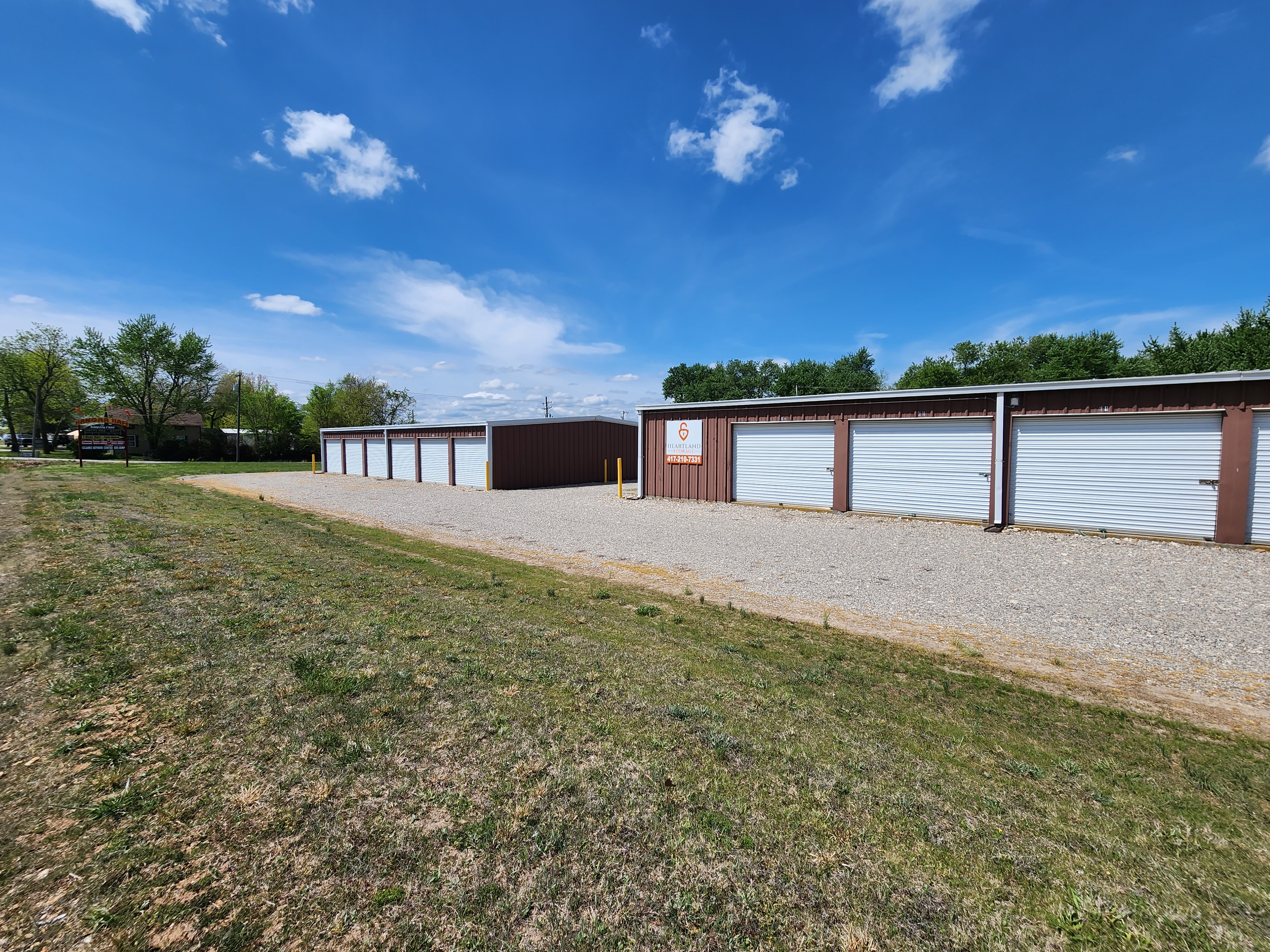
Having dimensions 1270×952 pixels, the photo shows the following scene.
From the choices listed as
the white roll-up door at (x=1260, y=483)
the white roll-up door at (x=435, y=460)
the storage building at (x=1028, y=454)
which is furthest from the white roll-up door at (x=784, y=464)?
the white roll-up door at (x=435, y=460)

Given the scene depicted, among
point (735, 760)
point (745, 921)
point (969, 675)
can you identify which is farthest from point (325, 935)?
point (969, 675)

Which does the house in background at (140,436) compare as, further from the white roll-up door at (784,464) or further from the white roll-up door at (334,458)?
the white roll-up door at (784,464)

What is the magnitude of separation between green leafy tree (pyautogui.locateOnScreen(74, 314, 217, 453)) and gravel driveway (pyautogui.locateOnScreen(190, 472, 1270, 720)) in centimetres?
4701

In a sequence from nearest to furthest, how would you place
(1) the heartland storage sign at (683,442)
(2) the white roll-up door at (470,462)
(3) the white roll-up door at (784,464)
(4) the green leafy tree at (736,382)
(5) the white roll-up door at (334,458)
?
(3) the white roll-up door at (784,464) < (1) the heartland storage sign at (683,442) < (2) the white roll-up door at (470,462) < (5) the white roll-up door at (334,458) < (4) the green leafy tree at (736,382)

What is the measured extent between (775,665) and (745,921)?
2821mm

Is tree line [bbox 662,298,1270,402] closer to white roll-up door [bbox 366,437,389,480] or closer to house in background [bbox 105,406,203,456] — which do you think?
white roll-up door [bbox 366,437,389,480]

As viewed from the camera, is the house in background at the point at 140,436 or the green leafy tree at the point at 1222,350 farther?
the house in background at the point at 140,436

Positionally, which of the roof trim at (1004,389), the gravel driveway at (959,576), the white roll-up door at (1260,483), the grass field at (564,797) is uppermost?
the roof trim at (1004,389)

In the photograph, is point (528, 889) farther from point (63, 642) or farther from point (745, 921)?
point (63, 642)

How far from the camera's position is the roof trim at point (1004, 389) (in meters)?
10.3

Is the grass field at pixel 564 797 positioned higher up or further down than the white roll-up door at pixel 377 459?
further down

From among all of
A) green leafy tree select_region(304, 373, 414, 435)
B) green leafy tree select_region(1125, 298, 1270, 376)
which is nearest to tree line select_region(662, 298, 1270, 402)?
green leafy tree select_region(1125, 298, 1270, 376)

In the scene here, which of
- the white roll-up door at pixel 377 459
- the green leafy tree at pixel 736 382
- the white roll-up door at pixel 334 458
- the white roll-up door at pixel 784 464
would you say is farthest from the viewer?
the green leafy tree at pixel 736 382

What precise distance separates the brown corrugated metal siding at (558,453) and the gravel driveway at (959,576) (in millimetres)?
7681
